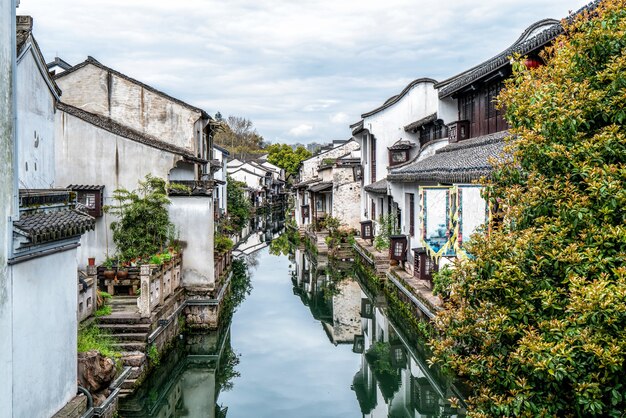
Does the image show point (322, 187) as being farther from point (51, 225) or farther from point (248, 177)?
point (248, 177)

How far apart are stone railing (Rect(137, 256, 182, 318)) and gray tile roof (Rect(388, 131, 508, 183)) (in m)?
7.28

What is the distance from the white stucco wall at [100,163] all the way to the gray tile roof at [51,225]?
7970 mm

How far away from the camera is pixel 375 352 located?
15102 mm

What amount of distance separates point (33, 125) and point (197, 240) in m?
8.48

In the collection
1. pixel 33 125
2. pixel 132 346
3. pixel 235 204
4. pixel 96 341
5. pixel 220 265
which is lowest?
pixel 132 346

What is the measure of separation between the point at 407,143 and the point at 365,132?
457 cm

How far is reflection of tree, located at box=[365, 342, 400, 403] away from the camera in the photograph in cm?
1267

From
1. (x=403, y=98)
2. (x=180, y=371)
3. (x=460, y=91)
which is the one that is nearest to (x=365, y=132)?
(x=403, y=98)

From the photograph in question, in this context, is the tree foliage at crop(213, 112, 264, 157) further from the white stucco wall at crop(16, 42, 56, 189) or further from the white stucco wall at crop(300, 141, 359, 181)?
the white stucco wall at crop(16, 42, 56, 189)

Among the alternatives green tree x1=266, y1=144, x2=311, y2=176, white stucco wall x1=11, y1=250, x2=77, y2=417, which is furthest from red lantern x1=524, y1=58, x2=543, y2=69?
green tree x1=266, y1=144, x2=311, y2=176

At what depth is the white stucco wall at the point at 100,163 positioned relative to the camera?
1575 centimetres

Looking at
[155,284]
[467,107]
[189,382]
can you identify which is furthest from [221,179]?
[189,382]

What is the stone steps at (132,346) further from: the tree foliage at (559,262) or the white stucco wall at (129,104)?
the white stucco wall at (129,104)

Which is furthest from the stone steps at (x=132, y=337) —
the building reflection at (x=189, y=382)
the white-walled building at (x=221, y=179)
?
the white-walled building at (x=221, y=179)
